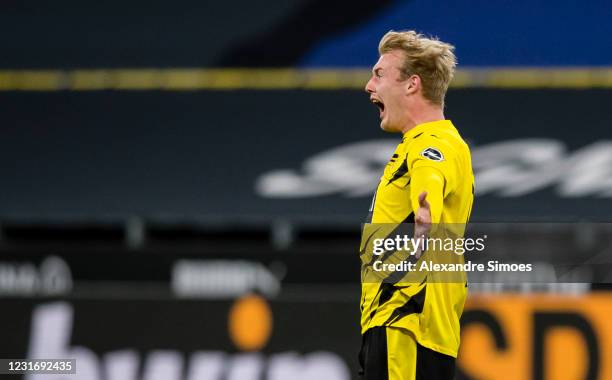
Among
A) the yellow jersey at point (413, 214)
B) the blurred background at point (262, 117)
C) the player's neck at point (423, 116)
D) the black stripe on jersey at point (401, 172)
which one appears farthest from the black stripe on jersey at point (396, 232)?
the blurred background at point (262, 117)

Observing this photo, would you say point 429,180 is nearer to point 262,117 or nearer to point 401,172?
point 401,172

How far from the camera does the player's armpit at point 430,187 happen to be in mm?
3041

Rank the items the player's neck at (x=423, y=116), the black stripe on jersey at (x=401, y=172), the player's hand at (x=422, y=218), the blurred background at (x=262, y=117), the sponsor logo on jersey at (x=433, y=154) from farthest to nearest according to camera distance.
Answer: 1. the blurred background at (x=262, y=117)
2. the player's neck at (x=423, y=116)
3. the black stripe on jersey at (x=401, y=172)
4. the sponsor logo on jersey at (x=433, y=154)
5. the player's hand at (x=422, y=218)

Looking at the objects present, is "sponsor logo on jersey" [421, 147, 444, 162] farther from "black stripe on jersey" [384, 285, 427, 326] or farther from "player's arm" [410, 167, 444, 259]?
"black stripe on jersey" [384, 285, 427, 326]

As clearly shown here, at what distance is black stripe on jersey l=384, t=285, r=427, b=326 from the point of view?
10.6 ft

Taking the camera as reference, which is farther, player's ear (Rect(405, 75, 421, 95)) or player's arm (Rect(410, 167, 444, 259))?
player's ear (Rect(405, 75, 421, 95))

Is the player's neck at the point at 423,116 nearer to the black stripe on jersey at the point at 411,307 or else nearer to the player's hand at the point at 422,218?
the player's hand at the point at 422,218

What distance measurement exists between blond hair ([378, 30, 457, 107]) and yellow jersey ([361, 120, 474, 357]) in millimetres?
97

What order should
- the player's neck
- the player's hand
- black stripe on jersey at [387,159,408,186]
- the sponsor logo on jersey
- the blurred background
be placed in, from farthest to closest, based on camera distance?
the blurred background, the player's neck, black stripe on jersey at [387,159,408,186], the sponsor logo on jersey, the player's hand

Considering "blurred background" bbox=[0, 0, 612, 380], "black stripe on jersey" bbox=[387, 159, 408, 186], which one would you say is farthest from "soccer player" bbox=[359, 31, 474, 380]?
"blurred background" bbox=[0, 0, 612, 380]

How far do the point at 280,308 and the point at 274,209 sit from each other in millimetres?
2508

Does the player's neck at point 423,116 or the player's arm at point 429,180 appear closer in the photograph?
the player's arm at point 429,180

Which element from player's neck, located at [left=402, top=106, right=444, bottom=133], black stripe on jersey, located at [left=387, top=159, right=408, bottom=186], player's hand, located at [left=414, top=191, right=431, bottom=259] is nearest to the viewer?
player's hand, located at [left=414, top=191, right=431, bottom=259]

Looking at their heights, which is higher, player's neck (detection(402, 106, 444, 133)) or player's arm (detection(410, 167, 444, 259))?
player's neck (detection(402, 106, 444, 133))
